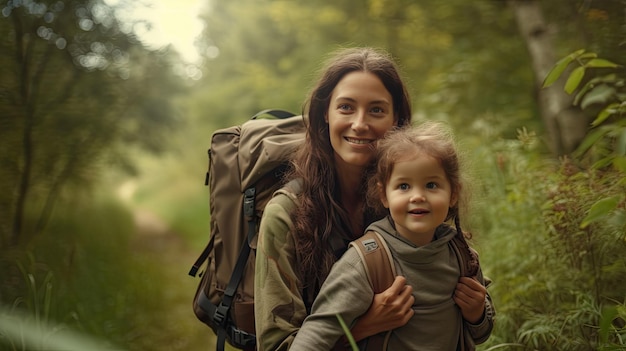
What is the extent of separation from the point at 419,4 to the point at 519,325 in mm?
5023

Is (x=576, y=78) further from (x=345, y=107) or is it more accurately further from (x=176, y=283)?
(x=176, y=283)

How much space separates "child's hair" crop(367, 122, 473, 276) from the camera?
6.84 ft

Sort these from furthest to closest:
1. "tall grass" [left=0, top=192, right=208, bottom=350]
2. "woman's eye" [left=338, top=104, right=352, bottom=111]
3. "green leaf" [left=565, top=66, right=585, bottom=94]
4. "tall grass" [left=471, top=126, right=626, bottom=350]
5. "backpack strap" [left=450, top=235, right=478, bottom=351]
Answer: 1. "tall grass" [left=0, top=192, right=208, bottom=350]
2. "tall grass" [left=471, top=126, right=626, bottom=350]
3. "woman's eye" [left=338, top=104, right=352, bottom=111]
4. "green leaf" [left=565, top=66, right=585, bottom=94]
5. "backpack strap" [left=450, top=235, right=478, bottom=351]

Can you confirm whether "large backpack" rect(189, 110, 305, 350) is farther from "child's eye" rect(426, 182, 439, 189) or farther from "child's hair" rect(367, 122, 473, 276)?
"child's eye" rect(426, 182, 439, 189)

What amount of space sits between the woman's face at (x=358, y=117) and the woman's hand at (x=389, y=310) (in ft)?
2.10

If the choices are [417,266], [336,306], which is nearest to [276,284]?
[336,306]

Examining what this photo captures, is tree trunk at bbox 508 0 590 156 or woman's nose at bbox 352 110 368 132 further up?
tree trunk at bbox 508 0 590 156

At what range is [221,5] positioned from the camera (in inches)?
713

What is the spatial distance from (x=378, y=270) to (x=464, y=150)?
1040mm

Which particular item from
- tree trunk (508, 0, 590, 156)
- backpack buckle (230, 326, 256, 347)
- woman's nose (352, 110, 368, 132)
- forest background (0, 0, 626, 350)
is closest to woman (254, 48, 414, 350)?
woman's nose (352, 110, 368, 132)

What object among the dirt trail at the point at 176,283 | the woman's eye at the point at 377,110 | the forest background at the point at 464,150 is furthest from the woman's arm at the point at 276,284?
the dirt trail at the point at 176,283

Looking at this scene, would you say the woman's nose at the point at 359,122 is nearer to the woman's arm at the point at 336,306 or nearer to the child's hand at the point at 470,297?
the woman's arm at the point at 336,306

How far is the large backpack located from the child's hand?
953mm

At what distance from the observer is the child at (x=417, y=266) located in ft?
6.59
